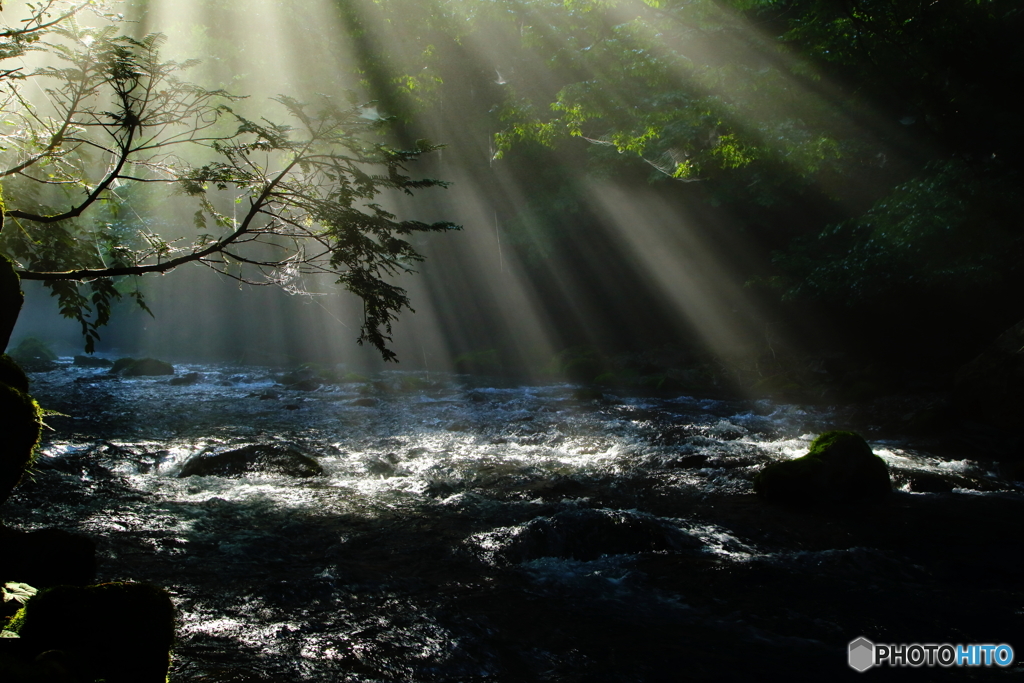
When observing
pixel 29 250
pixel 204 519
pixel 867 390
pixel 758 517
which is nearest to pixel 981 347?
pixel 867 390

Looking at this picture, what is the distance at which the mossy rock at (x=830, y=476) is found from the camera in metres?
6.65

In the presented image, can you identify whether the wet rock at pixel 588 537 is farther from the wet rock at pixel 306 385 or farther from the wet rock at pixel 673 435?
the wet rock at pixel 306 385

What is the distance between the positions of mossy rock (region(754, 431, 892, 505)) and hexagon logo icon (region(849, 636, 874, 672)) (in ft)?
9.35

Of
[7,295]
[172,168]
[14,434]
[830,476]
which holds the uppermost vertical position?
[172,168]

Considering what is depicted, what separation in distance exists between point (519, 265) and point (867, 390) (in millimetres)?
18162

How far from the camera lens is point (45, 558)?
11.8 ft

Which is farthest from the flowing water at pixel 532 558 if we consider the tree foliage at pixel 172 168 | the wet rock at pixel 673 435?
the tree foliage at pixel 172 168

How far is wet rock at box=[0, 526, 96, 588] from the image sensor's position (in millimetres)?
3436

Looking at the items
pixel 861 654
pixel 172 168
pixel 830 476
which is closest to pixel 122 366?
pixel 172 168

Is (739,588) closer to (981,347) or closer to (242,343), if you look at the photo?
(981,347)

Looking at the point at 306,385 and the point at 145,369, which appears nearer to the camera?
the point at 306,385

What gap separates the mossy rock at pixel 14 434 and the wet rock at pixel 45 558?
449mm

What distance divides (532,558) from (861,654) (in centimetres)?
262

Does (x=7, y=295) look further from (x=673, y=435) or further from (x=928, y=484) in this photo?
(x=673, y=435)
